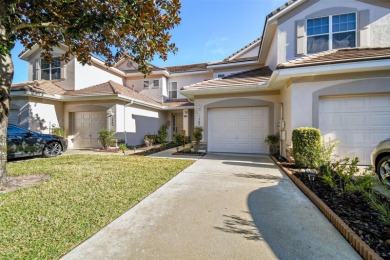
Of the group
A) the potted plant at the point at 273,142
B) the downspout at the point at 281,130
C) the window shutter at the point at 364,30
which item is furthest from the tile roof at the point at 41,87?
the window shutter at the point at 364,30

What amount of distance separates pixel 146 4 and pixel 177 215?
4919mm

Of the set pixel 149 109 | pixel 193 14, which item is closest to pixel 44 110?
pixel 149 109

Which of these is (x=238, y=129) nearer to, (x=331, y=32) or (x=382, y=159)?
(x=382, y=159)

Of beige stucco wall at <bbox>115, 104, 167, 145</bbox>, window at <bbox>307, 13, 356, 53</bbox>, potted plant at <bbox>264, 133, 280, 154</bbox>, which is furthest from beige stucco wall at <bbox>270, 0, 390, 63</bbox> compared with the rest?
beige stucco wall at <bbox>115, 104, 167, 145</bbox>

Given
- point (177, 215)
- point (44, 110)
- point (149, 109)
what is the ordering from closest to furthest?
point (177, 215) → point (44, 110) → point (149, 109)

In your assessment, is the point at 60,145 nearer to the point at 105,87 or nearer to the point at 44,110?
the point at 44,110

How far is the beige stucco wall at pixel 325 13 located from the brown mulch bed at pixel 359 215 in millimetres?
6641

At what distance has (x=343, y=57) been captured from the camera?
6637 mm

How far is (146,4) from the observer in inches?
182

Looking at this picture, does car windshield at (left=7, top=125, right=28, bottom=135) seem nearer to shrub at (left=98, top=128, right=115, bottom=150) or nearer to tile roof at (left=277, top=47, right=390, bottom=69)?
shrub at (left=98, top=128, right=115, bottom=150)

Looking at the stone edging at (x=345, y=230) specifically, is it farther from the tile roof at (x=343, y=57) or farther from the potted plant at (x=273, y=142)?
the potted plant at (x=273, y=142)

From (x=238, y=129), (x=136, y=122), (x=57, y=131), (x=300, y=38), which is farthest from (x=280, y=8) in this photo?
(x=57, y=131)

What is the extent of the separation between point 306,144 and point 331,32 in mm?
5602

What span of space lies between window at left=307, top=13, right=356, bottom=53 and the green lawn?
8397 mm
